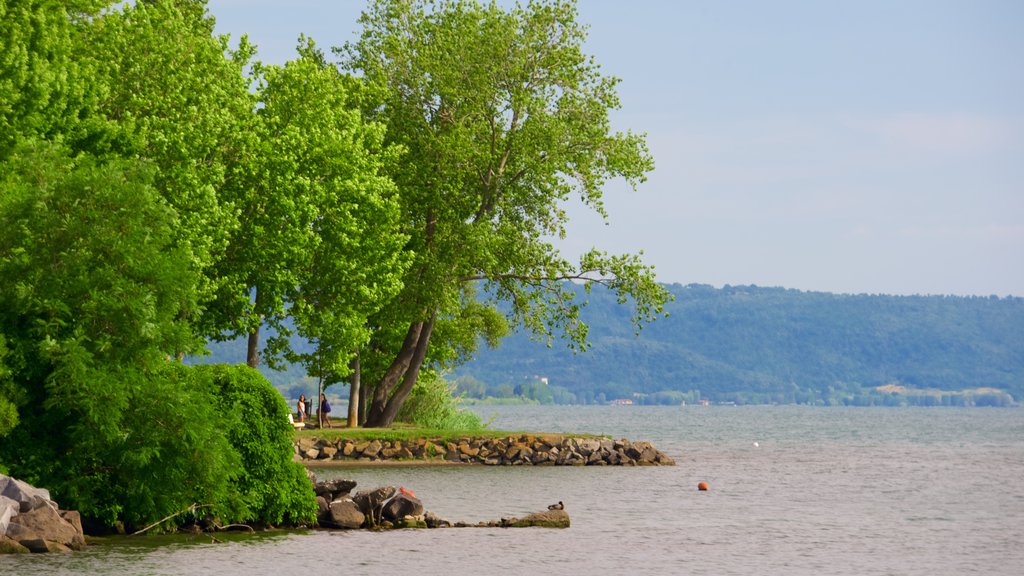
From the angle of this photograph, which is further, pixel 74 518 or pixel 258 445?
pixel 258 445

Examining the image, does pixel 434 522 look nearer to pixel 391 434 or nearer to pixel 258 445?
pixel 258 445

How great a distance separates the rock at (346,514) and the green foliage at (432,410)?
37.5 m

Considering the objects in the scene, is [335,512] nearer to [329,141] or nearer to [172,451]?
[172,451]

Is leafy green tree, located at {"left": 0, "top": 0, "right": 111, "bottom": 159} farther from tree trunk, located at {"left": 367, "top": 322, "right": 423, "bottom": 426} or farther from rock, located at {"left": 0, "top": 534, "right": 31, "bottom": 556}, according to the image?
tree trunk, located at {"left": 367, "top": 322, "right": 423, "bottom": 426}

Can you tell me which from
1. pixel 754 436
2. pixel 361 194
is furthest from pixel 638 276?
pixel 754 436

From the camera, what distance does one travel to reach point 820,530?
42906 millimetres

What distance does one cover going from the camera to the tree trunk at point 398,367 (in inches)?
2768

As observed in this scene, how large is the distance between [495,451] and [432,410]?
350 inches

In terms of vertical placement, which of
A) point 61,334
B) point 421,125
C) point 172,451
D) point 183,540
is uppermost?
point 421,125

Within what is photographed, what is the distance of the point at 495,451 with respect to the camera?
68.2 meters

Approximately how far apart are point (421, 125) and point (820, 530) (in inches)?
1252

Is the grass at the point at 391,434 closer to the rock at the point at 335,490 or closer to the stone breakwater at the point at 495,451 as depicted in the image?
the stone breakwater at the point at 495,451

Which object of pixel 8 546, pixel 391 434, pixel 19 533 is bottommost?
pixel 8 546

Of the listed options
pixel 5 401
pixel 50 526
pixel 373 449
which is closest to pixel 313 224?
pixel 373 449
